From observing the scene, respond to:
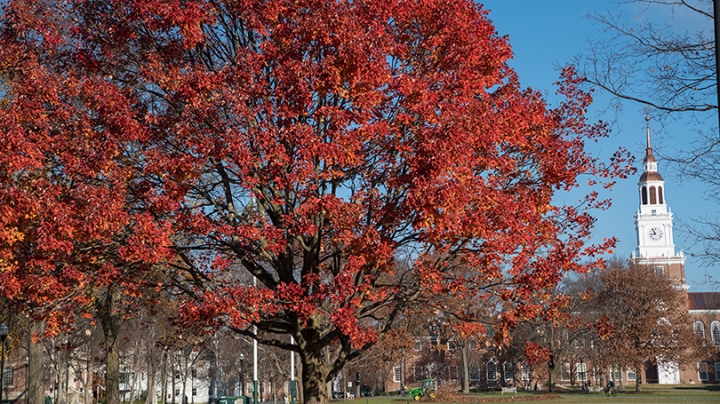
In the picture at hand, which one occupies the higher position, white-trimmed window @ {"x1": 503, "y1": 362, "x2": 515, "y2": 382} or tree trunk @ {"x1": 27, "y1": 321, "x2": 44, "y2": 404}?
tree trunk @ {"x1": 27, "y1": 321, "x2": 44, "y2": 404}

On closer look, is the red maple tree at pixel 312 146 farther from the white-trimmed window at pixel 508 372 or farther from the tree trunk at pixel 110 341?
the white-trimmed window at pixel 508 372

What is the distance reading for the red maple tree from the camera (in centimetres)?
1288

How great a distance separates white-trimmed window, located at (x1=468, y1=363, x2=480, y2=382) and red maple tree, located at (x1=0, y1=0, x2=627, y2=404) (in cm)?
7814

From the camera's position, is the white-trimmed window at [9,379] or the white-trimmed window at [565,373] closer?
the white-trimmed window at [9,379]

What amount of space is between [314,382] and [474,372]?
263 feet

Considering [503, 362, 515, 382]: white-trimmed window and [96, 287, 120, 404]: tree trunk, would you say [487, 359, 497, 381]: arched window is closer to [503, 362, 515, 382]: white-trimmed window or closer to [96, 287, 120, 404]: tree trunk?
[503, 362, 515, 382]: white-trimmed window

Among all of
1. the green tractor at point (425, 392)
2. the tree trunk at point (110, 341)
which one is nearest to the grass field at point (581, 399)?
the green tractor at point (425, 392)

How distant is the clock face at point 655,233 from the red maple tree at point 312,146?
107815mm

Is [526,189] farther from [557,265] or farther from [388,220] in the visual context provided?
[388,220]

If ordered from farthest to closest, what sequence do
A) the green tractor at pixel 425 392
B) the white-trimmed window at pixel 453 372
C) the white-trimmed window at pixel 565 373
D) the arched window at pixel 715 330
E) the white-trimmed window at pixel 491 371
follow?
the arched window at pixel 715 330, the white-trimmed window at pixel 453 372, the white-trimmed window at pixel 565 373, the white-trimmed window at pixel 491 371, the green tractor at pixel 425 392

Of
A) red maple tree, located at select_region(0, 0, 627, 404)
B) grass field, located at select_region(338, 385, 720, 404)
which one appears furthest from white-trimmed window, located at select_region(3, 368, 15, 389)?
red maple tree, located at select_region(0, 0, 627, 404)

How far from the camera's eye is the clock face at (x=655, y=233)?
11624 cm

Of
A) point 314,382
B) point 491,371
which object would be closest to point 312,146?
point 314,382

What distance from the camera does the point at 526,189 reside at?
48.7 feet
